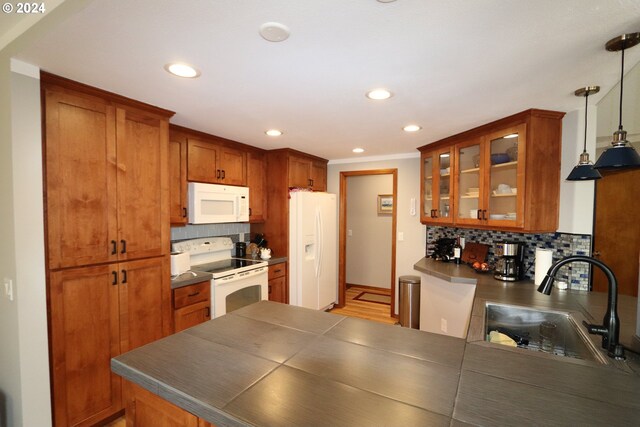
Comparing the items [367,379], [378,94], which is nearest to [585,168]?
[378,94]

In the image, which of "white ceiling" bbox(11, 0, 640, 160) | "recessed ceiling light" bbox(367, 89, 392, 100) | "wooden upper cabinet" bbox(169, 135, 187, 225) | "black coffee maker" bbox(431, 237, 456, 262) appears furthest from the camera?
"black coffee maker" bbox(431, 237, 456, 262)

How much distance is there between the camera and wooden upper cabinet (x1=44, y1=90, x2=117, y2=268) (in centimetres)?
170

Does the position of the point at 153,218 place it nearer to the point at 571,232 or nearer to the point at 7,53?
the point at 7,53

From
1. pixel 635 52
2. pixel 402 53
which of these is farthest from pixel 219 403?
pixel 635 52

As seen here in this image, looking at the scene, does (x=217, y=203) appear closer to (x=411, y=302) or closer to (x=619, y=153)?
(x=411, y=302)

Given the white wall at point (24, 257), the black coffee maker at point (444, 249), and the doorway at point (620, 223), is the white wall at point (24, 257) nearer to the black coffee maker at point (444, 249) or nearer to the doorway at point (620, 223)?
the black coffee maker at point (444, 249)

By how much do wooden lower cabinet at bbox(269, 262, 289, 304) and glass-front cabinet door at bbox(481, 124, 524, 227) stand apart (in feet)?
7.44

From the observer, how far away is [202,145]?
291 cm

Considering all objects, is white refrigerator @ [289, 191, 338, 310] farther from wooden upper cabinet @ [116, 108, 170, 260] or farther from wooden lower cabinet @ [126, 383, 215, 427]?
wooden lower cabinet @ [126, 383, 215, 427]

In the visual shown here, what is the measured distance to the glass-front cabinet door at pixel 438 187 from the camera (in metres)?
3.06

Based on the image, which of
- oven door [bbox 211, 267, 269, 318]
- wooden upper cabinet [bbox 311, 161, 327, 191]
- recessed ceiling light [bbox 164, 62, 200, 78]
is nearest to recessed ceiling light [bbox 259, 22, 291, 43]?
recessed ceiling light [bbox 164, 62, 200, 78]

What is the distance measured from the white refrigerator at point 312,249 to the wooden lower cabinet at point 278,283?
84 millimetres

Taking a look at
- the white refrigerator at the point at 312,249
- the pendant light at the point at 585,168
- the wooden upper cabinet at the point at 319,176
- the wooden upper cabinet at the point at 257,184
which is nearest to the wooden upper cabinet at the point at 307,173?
the wooden upper cabinet at the point at 319,176

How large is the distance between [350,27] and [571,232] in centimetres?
230
